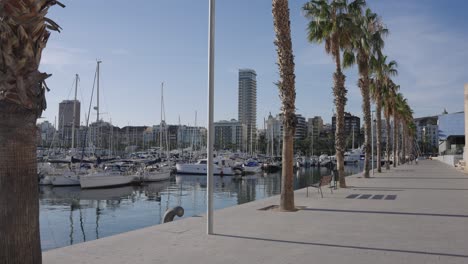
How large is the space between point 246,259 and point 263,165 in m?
62.7

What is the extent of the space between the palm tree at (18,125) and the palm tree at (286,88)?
9362mm

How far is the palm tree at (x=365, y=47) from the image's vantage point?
24062 mm

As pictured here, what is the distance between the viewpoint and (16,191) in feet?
16.3

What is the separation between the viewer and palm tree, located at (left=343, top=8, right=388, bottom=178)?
24.1 meters

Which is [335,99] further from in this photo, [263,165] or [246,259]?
[263,165]

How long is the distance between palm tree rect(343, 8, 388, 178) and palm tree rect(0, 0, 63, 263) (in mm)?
19500

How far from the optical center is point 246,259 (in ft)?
24.5

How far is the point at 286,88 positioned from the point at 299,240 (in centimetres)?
591

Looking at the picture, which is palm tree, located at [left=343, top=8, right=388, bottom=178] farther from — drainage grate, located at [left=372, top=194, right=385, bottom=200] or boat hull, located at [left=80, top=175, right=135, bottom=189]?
boat hull, located at [left=80, top=175, right=135, bottom=189]

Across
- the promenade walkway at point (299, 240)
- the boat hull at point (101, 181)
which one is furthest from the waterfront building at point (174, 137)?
the promenade walkway at point (299, 240)

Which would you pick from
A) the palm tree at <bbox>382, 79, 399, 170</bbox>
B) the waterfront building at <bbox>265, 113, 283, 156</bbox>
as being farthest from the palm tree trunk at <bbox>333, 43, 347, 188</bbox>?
the waterfront building at <bbox>265, 113, 283, 156</bbox>

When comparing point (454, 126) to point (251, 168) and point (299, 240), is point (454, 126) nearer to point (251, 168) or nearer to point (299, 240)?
point (251, 168)

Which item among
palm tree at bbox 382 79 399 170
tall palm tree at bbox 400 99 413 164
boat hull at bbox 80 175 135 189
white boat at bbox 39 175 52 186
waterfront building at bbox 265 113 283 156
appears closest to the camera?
boat hull at bbox 80 175 135 189

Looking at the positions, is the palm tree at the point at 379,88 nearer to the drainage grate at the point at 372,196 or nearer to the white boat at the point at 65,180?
the drainage grate at the point at 372,196
